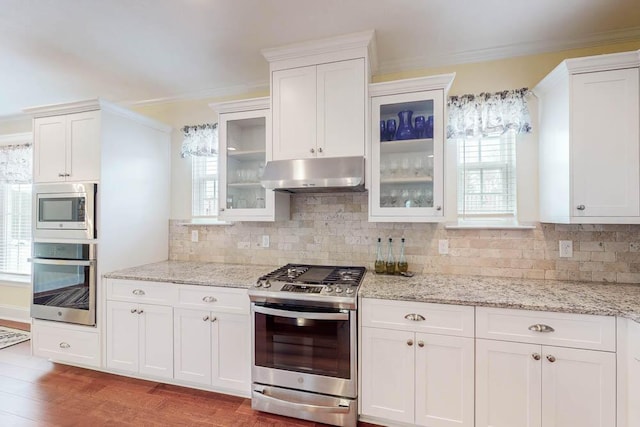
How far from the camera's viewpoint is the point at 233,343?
7.32 feet

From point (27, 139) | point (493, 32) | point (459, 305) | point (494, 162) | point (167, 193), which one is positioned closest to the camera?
point (459, 305)

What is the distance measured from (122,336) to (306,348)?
1.62 m

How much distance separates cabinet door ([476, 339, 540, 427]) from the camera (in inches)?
66.4

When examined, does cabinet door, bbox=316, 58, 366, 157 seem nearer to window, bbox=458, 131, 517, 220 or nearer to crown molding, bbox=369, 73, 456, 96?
crown molding, bbox=369, 73, 456, 96

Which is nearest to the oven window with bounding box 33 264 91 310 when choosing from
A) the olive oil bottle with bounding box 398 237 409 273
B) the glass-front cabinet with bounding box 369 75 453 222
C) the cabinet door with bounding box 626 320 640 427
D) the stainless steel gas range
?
the stainless steel gas range

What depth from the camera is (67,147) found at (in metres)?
2.61

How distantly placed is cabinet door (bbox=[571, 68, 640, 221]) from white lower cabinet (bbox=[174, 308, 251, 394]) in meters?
2.40

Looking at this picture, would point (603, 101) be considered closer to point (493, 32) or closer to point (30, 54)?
point (493, 32)

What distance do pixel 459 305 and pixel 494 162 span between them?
126cm

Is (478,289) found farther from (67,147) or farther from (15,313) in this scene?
(15,313)

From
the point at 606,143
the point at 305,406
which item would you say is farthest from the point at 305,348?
the point at 606,143

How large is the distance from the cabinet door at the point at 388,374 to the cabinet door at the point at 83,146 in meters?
2.53

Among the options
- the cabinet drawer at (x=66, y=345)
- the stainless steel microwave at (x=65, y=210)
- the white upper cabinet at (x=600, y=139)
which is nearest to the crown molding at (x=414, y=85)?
the white upper cabinet at (x=600, y=139)

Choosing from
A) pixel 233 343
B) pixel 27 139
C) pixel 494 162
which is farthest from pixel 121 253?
pixel 494 162
